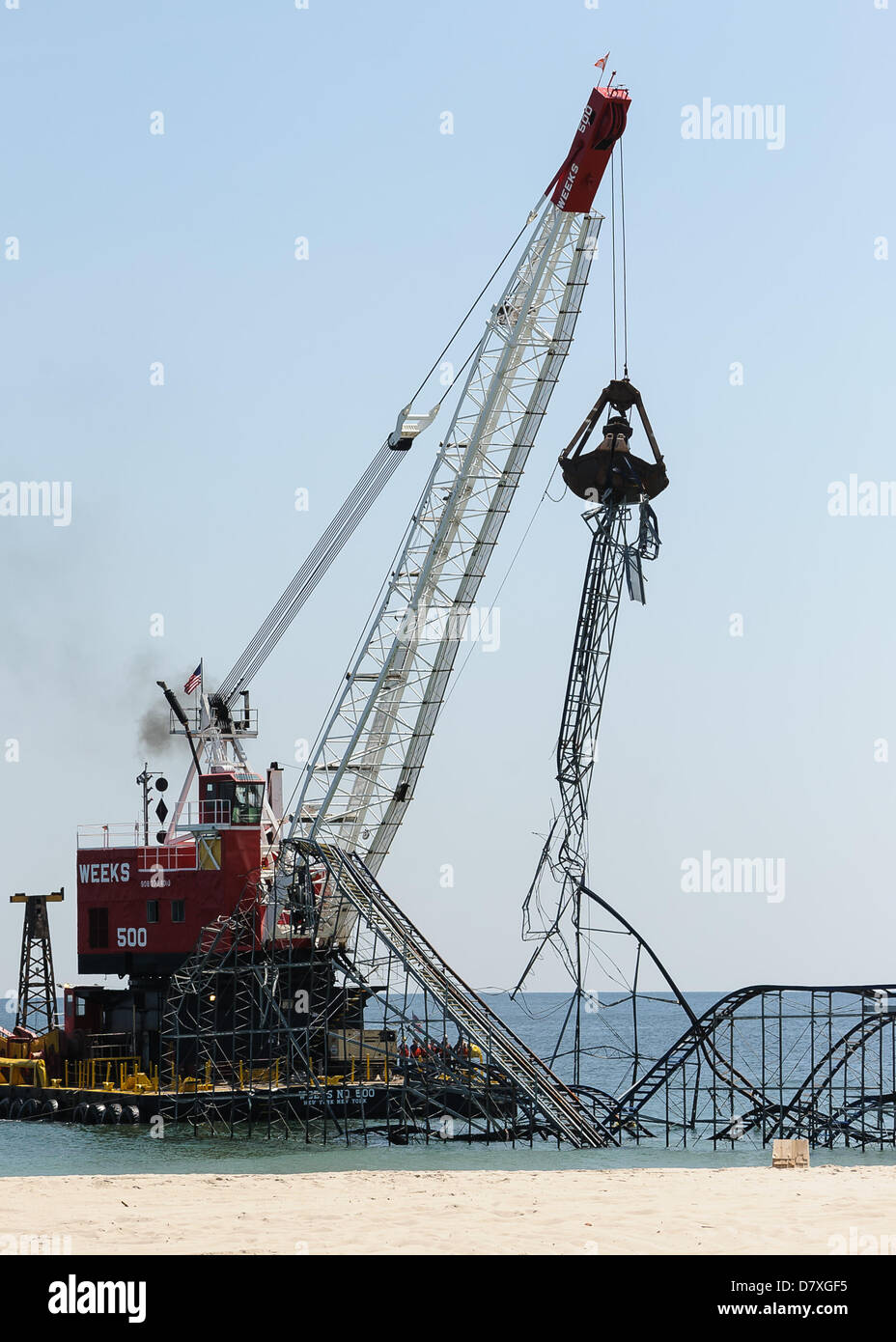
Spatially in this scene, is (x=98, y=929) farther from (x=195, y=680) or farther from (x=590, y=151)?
(x=590, y=151)


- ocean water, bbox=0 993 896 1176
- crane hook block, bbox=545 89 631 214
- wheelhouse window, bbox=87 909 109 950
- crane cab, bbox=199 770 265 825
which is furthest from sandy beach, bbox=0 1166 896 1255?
crane hook block, bbox=545 89 631 214

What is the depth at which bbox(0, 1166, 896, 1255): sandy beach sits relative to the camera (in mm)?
26469

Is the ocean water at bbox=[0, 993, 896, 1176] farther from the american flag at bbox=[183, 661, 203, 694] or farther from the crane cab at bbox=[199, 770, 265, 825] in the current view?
the american flag at bbox=[183, 661, 203, 694]

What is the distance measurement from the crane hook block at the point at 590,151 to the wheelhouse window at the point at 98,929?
30.6 metres

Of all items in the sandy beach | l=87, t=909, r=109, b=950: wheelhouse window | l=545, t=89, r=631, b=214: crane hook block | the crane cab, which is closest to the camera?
the sandy beach

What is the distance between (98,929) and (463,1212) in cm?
3770

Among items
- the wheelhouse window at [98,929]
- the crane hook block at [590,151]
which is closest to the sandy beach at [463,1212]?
the wheelhouse window at [98,929]

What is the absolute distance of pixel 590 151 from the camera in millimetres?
57469

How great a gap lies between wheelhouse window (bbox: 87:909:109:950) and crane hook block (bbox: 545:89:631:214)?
1204 inches

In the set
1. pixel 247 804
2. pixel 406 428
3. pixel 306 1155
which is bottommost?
pixel 306 1155

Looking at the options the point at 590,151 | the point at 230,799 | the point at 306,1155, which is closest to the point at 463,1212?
the point at 306,1155

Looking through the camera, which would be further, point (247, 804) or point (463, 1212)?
point (247, 804)

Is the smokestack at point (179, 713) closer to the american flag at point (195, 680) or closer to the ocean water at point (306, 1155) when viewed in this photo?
the american flag at point (195, 680)

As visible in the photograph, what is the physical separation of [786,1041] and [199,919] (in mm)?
98096
